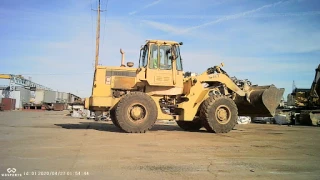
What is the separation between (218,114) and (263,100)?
2.15 meters

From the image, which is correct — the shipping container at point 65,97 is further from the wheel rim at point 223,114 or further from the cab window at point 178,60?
the wheel rim at point 223,114

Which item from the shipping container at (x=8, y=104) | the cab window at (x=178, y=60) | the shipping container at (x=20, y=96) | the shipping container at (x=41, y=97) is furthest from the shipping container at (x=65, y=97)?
the cab window at (x=178, y=60)

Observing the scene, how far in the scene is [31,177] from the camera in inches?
153

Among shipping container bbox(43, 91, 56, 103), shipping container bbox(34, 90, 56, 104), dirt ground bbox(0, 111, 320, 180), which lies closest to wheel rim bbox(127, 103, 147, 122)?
dirt ground bbox(0, 111, 320, 180)

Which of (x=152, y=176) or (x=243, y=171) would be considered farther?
(x=243, y=171)

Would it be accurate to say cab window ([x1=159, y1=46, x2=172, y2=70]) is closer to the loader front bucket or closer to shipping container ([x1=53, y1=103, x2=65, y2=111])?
the loader front bucket

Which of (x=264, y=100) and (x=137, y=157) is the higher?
(x=264, y=100)

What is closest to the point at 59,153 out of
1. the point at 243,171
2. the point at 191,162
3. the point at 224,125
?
the point at 191,162

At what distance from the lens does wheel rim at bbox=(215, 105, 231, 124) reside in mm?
10883

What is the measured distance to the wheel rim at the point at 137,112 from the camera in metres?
10.2

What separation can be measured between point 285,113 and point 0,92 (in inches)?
2248

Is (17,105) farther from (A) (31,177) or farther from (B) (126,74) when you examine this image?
(A) (31,177)

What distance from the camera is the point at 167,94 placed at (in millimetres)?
11469

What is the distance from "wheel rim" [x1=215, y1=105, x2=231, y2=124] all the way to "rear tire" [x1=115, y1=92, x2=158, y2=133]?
2491 millimetres
